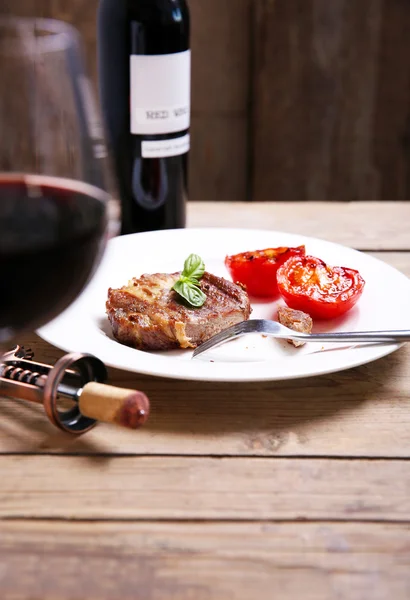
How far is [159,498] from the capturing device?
797 millimetres

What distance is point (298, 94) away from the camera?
2709 millimetres

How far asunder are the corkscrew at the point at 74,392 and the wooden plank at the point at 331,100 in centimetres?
194

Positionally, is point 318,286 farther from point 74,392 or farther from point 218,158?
point 218,158

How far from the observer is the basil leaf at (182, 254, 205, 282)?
3.78 feet

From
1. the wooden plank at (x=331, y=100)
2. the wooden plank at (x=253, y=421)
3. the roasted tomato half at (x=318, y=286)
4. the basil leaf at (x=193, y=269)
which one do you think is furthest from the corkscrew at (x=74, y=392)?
the wooden plank at (x=331, y=100)

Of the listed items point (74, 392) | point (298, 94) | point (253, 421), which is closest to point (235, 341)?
point (253, 421)

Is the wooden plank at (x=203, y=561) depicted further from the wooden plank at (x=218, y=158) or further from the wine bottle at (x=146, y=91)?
the wooden plank at (x=218, y=158)

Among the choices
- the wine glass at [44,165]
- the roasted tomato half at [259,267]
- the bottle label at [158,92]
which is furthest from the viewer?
the bottle label at [158,92]

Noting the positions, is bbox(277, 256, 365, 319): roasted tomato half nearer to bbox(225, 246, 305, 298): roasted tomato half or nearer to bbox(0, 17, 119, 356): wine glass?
bbox(225, 246, 305, 298): roasted tomato half

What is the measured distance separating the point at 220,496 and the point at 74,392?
188 mm

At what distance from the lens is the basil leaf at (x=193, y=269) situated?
1.15 metres

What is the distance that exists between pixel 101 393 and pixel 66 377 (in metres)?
0.08

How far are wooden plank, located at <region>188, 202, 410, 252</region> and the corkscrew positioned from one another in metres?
0.79

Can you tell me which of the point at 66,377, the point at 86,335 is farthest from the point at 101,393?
the point at 86,335
